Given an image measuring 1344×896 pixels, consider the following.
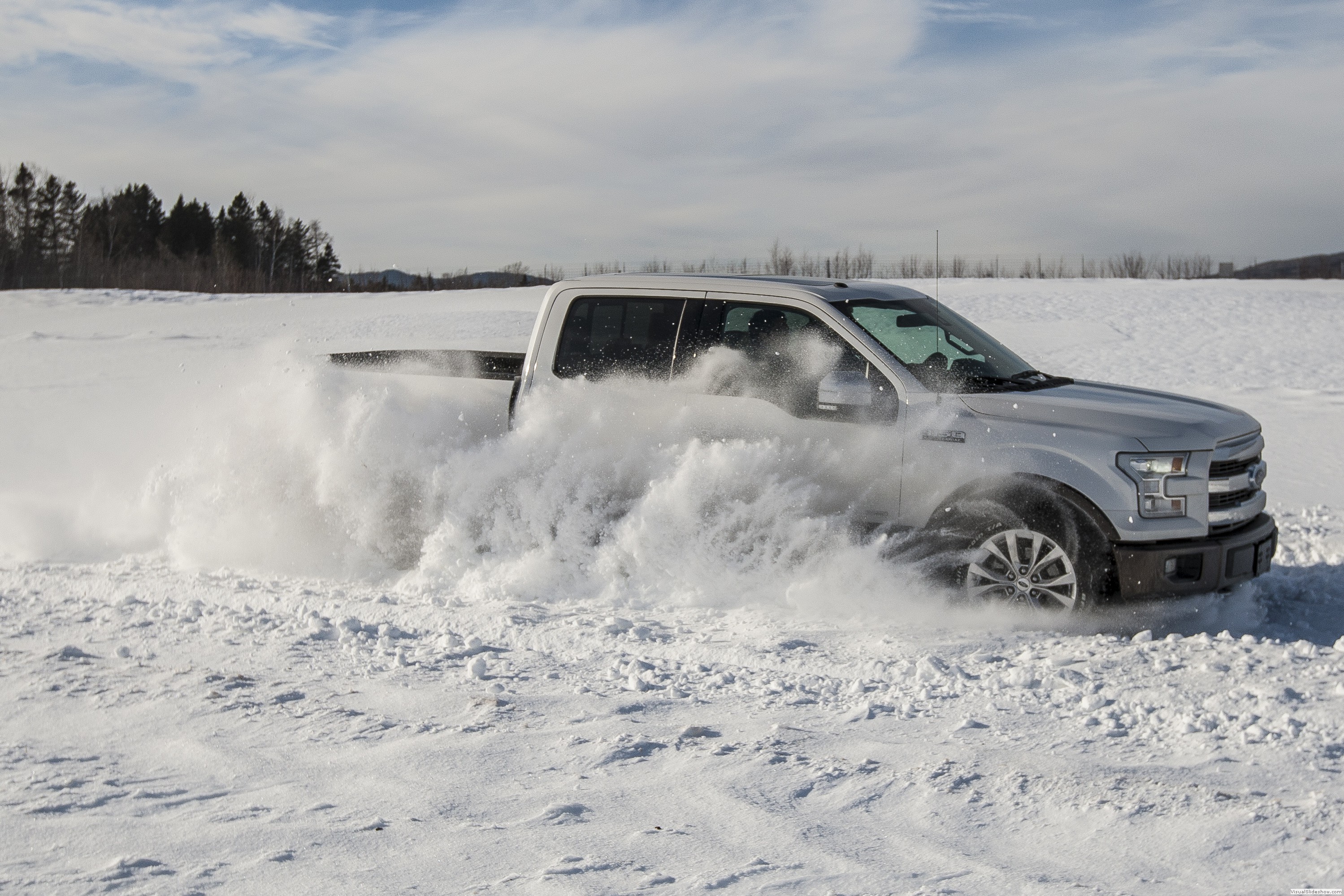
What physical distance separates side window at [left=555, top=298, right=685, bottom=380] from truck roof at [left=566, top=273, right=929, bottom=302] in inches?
4.9

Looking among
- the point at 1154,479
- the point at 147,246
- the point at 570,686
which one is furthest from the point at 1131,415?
the point at 147,246

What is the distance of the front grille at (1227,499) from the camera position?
18.4ft

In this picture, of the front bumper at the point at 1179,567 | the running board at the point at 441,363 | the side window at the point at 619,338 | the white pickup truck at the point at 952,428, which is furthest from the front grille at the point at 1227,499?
the running board at the point at 441,363

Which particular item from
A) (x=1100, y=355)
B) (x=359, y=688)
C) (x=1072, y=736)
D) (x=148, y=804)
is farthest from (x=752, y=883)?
(x=1100, y=355)

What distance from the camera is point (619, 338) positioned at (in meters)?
6.68

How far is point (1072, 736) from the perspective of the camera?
431 cm

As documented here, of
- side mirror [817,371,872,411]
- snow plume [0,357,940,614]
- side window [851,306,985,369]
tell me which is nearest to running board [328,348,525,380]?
snow plume [0,357,940,614]

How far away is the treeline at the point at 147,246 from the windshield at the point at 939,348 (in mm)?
62473

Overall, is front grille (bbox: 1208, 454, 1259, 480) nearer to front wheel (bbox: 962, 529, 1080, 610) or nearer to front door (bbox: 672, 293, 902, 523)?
front wheel (bbox: 962, 529, 1080, 610)

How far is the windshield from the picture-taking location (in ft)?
20.1

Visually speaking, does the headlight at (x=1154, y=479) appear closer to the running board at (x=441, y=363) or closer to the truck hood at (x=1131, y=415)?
the truck hood at (x=1131, y=415)

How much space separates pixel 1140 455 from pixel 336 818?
4.08 meters

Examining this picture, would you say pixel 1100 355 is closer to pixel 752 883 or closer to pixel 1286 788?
pixel 1286 788

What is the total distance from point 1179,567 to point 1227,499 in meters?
0.53
